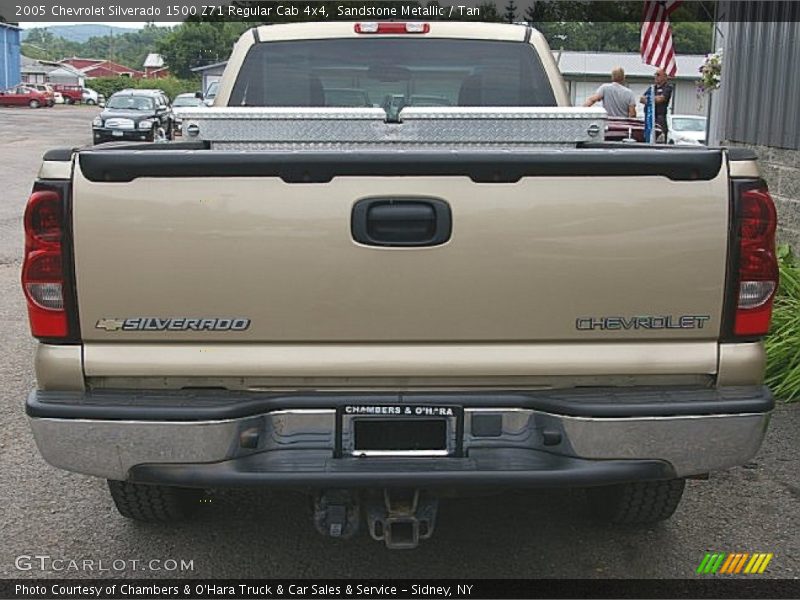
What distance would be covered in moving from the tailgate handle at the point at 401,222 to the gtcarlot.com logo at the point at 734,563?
1.74 metres

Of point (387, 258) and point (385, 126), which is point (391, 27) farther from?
point (387, 258)

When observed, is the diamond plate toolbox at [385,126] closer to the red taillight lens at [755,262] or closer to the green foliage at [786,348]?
the red taillight lens at [755,262]

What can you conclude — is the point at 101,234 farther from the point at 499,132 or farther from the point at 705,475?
the point at 705,475

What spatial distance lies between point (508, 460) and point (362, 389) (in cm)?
50

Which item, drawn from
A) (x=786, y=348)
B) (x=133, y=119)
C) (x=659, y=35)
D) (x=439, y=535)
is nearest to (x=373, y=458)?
(x=439, y=535)

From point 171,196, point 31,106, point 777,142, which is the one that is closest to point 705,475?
point 171,196

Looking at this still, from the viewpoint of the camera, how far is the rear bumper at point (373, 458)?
304 centimetres

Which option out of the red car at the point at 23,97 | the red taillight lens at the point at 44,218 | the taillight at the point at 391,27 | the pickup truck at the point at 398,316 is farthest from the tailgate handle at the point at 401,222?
the red car at the point at 23,97

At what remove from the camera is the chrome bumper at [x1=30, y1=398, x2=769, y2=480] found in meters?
3.06

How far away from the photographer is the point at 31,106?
6184cm

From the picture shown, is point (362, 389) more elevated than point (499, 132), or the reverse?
point (499, 132)

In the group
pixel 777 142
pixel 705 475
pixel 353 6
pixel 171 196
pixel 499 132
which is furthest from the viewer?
pixel 353 6

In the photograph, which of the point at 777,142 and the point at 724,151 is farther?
the point at 777,142

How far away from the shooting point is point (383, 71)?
18.0ft
